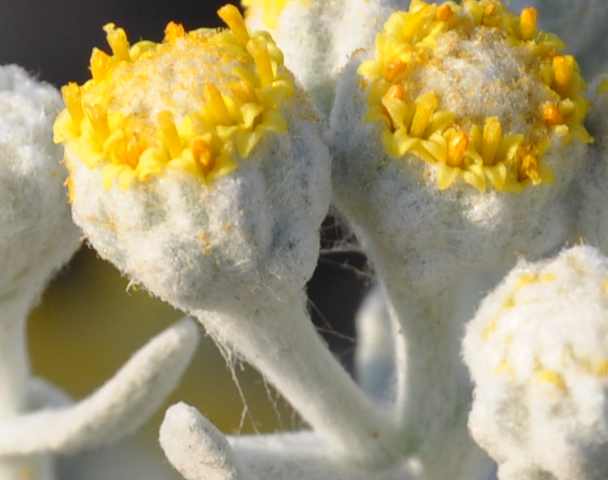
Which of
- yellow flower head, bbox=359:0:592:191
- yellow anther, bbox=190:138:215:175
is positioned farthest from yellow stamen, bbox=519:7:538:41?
yellow anther, bbox=190:138:215:175

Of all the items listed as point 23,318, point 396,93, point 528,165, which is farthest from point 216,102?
point 23,318

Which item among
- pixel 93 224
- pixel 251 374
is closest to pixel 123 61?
pixel 93 224

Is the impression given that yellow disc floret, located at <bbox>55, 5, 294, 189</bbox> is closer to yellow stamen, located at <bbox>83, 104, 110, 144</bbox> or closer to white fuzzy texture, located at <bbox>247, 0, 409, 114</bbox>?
yellow stamen, located at <bbox>83, 104, 110, 144</bbox>

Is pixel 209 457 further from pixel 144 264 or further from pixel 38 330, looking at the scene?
pixel 38 330

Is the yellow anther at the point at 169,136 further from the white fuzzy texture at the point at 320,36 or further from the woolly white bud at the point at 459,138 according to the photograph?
the white fuzzy texture at the point at 320,36

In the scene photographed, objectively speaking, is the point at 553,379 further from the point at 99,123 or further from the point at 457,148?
the point at 99,123

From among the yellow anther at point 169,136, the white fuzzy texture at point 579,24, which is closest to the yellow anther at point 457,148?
the yellow anther at point 169,136
